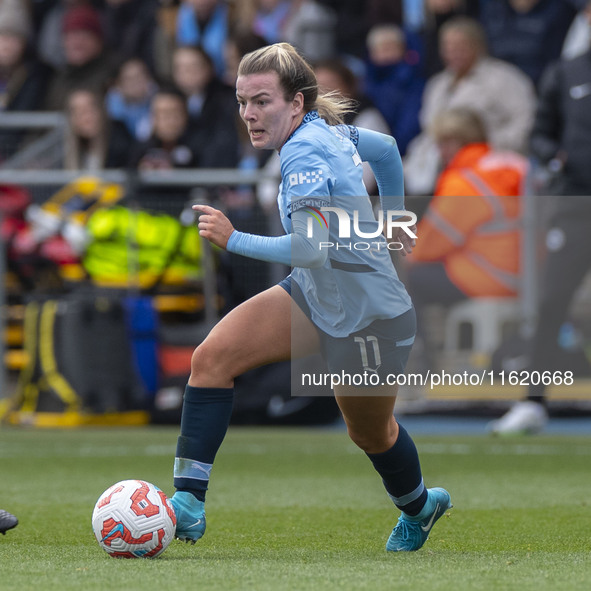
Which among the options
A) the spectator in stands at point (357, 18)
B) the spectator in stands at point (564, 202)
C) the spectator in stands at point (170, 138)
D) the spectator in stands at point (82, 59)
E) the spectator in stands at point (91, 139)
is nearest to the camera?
the spectator in stands at point (564, 202)

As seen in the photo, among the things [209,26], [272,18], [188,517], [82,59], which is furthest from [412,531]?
[82,59]

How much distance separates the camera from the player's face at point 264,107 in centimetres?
439

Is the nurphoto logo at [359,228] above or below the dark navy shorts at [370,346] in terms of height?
above

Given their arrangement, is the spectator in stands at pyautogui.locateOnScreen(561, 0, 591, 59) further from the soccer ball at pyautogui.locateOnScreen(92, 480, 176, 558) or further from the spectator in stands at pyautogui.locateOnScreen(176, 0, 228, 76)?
the soccer ball at pyautogui.locateOnScreen(92, 480, 176, 558)

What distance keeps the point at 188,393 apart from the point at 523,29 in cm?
739

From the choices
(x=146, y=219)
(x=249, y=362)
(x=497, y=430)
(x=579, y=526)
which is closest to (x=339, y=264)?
(x=249, y=362)

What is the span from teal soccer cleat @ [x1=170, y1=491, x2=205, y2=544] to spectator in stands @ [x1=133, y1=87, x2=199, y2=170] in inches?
290

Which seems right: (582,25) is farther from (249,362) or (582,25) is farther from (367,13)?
(249,362)

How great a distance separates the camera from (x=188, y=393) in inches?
177

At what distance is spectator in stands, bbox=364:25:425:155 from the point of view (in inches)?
446

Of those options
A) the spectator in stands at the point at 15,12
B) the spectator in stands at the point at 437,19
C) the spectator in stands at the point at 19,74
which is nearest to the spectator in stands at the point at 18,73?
the spectator in stands at the point at 19,74

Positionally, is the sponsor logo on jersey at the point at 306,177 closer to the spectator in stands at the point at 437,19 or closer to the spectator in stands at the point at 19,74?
the spectator in stands at the point at 437,19

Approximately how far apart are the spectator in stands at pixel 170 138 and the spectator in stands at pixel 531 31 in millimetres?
2677

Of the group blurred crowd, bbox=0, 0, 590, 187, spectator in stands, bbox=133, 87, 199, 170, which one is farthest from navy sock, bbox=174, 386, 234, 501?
spectator in stands, bbox=133, 87, 199, 170
